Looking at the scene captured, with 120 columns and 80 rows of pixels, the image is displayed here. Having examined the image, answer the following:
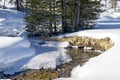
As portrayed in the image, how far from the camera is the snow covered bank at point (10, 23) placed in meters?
41.5

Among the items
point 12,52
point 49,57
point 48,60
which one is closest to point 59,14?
point 49,57

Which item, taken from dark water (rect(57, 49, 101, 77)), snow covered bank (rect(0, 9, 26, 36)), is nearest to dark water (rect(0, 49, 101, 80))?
dark water (rect(57, 49, 101, 77))

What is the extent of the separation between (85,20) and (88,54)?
619 inches

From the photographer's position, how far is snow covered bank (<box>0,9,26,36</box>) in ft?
136

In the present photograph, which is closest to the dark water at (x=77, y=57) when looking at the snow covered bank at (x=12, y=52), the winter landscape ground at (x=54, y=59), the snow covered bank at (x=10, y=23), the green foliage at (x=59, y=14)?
the winter landscape ground at (x=54, y=59)

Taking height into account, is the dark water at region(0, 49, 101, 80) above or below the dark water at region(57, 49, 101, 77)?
above

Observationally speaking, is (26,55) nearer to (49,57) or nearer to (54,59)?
(49,57)

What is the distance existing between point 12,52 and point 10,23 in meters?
24.8

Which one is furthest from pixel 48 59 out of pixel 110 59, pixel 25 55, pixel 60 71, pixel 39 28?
pixel 39 28

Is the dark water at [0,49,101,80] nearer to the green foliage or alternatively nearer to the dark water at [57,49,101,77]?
the dark water at [57,49,101,77]

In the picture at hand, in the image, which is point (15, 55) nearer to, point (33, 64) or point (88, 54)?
point (33, 64)

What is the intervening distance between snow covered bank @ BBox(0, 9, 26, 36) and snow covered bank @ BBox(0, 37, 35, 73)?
13.2m

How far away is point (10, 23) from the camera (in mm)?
48250

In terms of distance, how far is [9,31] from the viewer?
4172cm
